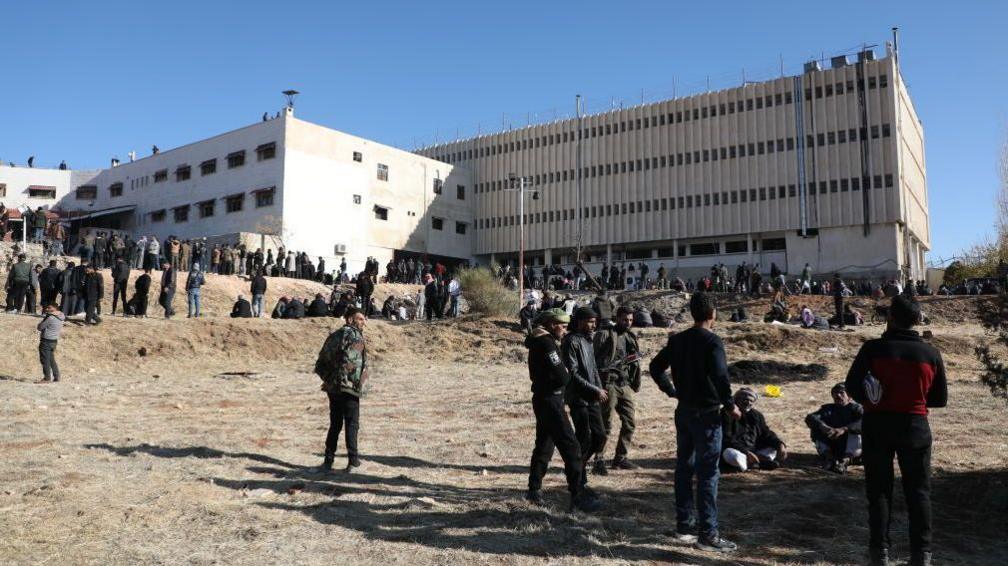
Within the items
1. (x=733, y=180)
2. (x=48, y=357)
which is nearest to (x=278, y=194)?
(x=733, y=180)

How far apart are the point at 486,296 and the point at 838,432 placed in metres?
18.2

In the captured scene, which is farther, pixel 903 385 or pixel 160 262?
pixel 160 262

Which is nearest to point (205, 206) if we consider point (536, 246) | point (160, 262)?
point (160, 262)

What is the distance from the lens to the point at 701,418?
496cm

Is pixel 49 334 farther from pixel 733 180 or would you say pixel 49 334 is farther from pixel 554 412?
pixel 733 180

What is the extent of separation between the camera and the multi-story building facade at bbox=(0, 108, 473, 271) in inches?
1742

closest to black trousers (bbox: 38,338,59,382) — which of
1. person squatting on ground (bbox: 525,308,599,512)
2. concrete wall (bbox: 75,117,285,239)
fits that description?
person squatting on ground (bbox: 525,308,599,512)

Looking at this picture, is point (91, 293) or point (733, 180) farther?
point (733, 180)

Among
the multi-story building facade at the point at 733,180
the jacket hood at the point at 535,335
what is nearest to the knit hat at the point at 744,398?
the jacket hood at the point at 535,335

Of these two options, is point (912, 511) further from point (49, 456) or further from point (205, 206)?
point (205, 206)

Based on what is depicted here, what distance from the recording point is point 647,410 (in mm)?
11219

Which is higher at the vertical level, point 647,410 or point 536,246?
point 536,246

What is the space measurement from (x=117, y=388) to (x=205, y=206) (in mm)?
36882

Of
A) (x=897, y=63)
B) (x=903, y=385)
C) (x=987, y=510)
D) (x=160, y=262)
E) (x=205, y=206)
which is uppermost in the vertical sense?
(x=897, y=63)
